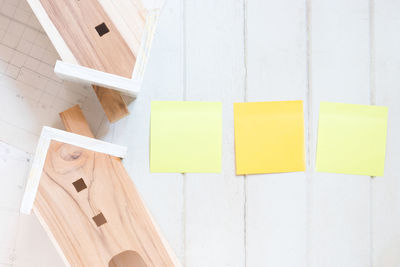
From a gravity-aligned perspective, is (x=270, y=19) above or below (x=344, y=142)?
above

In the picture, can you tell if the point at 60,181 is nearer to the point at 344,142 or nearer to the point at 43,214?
the point at 43,214

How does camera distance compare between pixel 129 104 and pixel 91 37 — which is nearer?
pixel 91 37

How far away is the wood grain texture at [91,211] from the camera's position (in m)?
0.58

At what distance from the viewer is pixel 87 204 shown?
596 mm

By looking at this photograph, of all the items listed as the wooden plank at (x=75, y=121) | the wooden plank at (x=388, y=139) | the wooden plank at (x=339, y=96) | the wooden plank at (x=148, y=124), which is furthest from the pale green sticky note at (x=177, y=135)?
the wooden plank at (x=388, y=139)

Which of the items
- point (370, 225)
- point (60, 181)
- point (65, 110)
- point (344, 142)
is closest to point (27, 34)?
point (65, 110)

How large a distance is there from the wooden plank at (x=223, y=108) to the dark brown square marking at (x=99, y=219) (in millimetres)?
160

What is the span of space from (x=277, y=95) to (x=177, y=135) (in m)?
0.20

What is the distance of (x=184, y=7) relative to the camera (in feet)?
2.27

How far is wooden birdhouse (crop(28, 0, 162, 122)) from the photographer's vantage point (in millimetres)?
541

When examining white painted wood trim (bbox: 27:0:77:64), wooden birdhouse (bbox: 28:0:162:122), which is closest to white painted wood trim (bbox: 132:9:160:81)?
wooden birdhouse (bbox: 28:0:162:122)

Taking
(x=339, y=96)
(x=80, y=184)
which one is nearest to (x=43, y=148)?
(x=80, y=184)

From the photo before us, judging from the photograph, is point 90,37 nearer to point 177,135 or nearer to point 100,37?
point 100,37

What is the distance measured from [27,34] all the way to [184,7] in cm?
29
